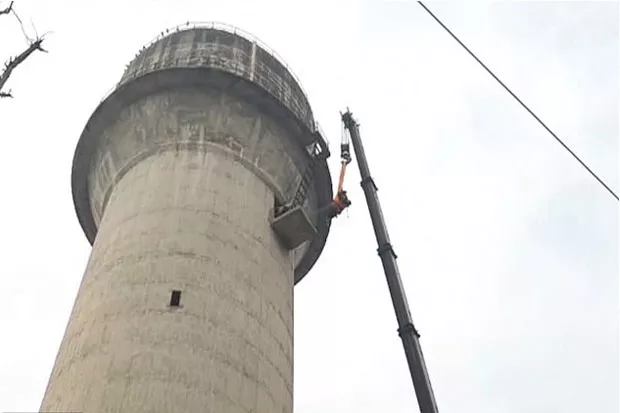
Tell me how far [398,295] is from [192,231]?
25.7ft

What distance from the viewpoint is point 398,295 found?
22.2 meters

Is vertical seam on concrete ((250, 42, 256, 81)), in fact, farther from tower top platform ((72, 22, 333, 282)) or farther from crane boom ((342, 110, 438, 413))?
crane boom ((342, 110, 438, 413))

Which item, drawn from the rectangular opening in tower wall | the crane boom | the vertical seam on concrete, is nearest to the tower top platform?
the vertical seam on concrete

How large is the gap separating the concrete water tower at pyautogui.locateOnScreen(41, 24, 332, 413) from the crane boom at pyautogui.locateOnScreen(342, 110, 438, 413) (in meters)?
2.35

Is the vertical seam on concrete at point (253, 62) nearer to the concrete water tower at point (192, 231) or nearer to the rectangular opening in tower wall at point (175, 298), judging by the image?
the concrete water tower at point (192, 231)

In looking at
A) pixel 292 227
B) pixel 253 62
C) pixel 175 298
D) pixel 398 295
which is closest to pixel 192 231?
pixel 175 298

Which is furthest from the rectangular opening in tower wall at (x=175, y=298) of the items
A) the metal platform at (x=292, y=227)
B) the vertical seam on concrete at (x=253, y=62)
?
the vertical seam on concrete at (x=253, y=62)

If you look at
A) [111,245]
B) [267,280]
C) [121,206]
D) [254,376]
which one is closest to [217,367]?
[254,376]

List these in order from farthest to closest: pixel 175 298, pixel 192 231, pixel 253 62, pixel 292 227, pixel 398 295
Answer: pixel 398 295 → pixel 253 62 → pixel 292 227 → pixel 192 231 → pixel 175 298

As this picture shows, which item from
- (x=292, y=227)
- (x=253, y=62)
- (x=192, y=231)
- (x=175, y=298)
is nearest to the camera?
(x=175, y=298)

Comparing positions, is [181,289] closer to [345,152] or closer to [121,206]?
[121,206]

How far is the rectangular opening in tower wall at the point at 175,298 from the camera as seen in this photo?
15.4 meters

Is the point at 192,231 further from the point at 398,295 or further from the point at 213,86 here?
the point at 398,295

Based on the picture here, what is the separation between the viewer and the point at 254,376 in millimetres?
15266
